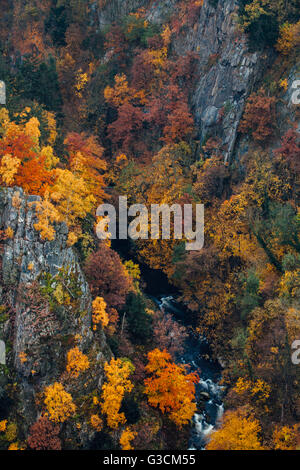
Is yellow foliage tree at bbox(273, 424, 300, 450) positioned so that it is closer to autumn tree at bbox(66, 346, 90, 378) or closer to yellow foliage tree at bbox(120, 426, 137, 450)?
yellow foliage tree at bbox(120, 426, 137, 450)

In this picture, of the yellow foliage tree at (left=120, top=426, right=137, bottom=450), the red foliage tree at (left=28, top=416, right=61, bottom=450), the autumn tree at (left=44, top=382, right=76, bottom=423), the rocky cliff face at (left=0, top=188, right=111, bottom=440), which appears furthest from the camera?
the rocky cliff face at (left=0, top=188, right=111, bottom=440)

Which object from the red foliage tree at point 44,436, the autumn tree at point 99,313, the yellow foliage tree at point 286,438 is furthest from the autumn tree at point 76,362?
the yellow foliage tree at point 286,438

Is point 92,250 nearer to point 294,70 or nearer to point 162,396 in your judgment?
point 162,396

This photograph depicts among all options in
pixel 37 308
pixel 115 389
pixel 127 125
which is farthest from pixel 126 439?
pixel 127 125

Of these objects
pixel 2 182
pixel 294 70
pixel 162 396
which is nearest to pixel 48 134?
pixel 2 182

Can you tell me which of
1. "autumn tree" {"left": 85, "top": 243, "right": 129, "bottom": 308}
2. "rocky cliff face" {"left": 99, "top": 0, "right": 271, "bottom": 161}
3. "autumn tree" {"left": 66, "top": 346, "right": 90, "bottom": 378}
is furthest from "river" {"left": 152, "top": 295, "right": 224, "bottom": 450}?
"rocky cliff face" {"left": 99, "top": 0, "right": 271, "bottom": 161}
